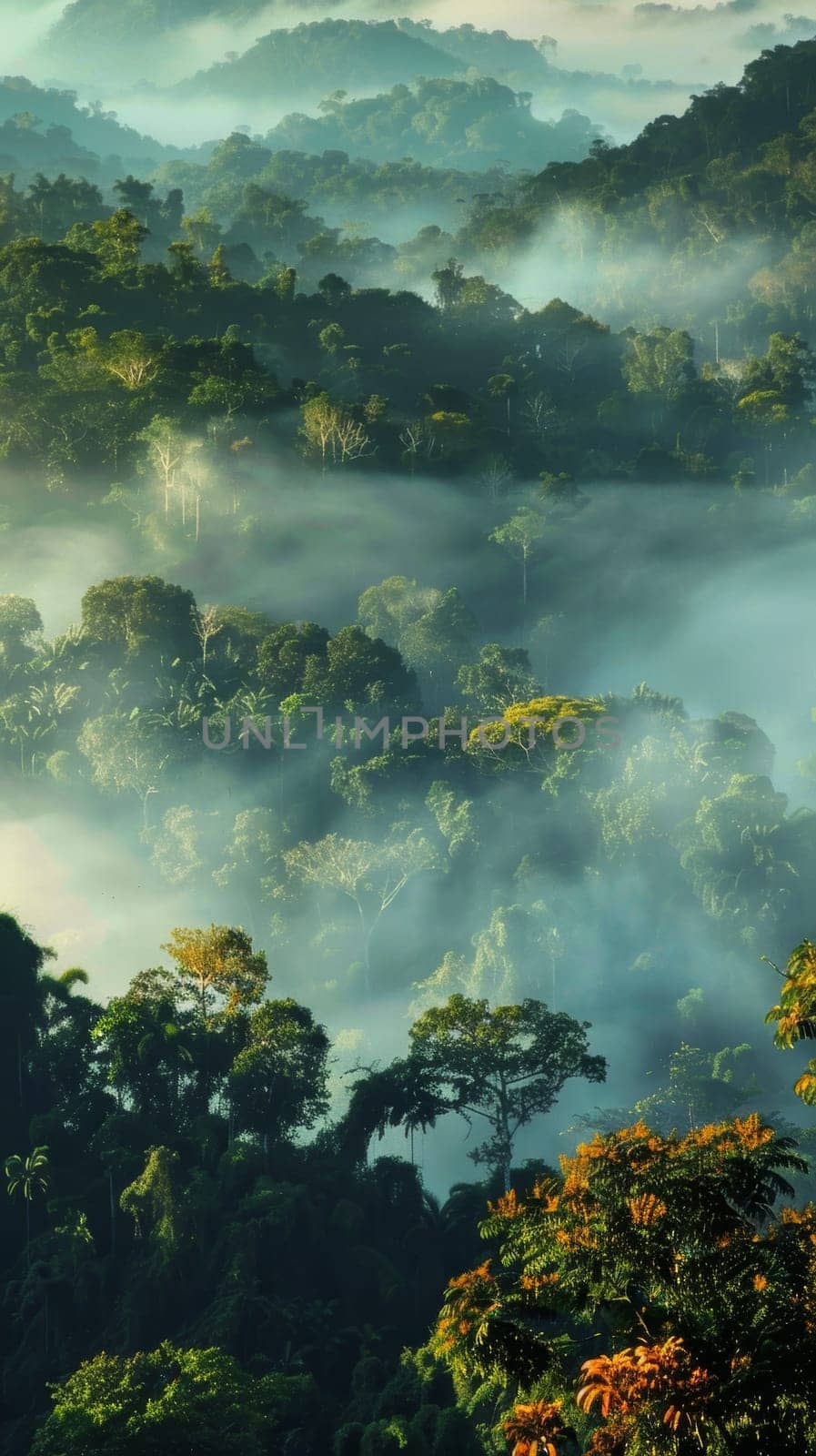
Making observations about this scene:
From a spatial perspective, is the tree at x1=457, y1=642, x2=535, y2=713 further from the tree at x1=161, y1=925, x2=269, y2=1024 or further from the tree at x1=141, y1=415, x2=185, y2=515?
the tree at x1=161, y1=925, x2=269, y2=1024

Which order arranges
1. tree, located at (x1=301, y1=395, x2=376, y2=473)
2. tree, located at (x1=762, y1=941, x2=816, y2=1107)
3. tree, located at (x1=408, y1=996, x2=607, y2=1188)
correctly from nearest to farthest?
tree, located at (x1=762, y1=941, x2=816, y2=1107) → tree, located at (x1=408, y1=996, x2=607, y2=1188) → tree, located at (x1=301, y1=395, x2=376, y2=473)

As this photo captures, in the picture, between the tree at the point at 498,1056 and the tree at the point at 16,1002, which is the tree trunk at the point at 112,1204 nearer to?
the tree at the point at 16,1002

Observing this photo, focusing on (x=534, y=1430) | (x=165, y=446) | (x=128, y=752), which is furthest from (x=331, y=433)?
(x=534, y=1430)

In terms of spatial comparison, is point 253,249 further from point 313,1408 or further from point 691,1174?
point 691,1174

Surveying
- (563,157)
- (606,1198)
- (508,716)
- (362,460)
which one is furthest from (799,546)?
(563,157)

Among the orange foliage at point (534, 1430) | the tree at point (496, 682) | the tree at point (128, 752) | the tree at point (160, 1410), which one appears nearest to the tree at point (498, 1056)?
the tree at point (160, 1410)

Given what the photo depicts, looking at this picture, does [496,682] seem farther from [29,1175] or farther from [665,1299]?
[665,1299]

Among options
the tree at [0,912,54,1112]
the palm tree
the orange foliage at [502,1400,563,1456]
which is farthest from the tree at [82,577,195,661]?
the orange foliage at [502,1400,563,1456]

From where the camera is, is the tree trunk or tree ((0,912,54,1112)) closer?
the tree trunk
